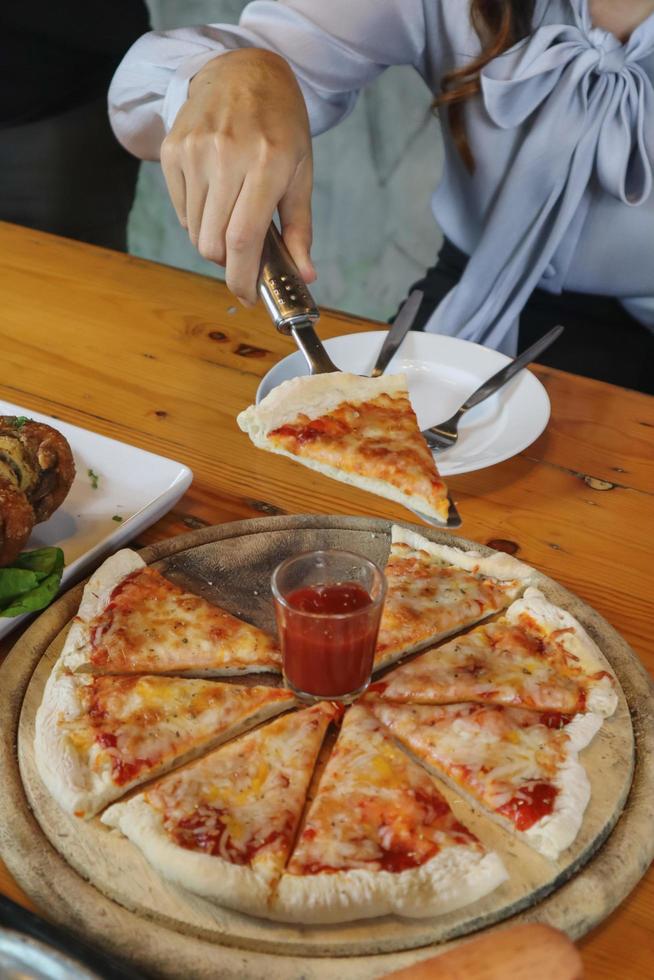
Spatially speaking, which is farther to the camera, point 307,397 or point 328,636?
point 307,397

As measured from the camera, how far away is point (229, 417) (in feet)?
7.56

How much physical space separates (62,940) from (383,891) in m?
0.38

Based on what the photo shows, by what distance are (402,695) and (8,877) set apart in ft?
2.14

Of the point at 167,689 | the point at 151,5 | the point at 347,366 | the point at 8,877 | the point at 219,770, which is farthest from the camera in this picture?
the point at 151,5

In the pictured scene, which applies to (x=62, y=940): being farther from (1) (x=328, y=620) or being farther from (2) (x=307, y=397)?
(2) (x=307, y=397)

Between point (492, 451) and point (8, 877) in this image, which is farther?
point (492, 451)

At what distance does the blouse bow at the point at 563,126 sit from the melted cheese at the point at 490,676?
5.49 feet

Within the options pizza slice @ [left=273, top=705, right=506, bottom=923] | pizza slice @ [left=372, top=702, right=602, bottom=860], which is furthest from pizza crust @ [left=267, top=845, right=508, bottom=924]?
pizza slice @ [left=372, top=702, right=602, bottom=860]

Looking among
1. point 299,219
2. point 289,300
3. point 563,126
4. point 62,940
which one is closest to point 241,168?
point 299,219

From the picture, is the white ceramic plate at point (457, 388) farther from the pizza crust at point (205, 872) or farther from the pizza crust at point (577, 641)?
the pizza crust at point (205, 872)

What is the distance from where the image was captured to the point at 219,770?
138 centimetres

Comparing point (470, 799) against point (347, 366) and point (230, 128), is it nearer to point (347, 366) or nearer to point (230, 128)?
point (347, 366)

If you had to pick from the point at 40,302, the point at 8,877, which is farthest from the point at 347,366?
the point at 8,877

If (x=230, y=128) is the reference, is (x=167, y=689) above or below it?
below
